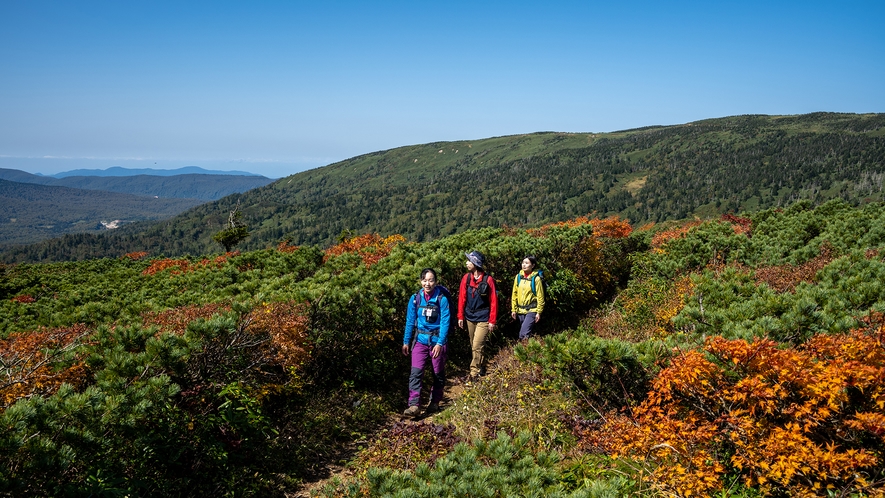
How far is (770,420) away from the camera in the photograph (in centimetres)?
344

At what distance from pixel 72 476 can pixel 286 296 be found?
3.42 metres

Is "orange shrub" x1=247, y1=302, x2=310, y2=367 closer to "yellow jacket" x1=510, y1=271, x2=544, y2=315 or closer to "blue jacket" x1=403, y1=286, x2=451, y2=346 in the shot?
"blue jacket" x1=403, y1=286, x2=451, y2=346

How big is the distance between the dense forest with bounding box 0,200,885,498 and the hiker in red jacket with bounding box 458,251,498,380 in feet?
1.55

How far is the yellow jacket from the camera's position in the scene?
298 inches

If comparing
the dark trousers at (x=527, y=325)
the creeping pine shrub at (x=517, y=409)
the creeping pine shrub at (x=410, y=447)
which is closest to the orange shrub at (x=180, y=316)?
the creeping pine shrub at (x=410, y=447)

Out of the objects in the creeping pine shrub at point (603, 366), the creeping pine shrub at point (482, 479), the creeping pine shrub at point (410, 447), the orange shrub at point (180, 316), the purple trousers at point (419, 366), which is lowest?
the creeping pine shrub at point (410, 447)

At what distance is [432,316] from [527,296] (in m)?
2.10

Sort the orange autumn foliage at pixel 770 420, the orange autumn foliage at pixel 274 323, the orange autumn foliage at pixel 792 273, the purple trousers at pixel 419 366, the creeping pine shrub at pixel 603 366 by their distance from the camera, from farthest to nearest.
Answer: the orange autumn foliage at pixel 792 273
the purple trousers at pixel 419 366
the orange autumn foliage at pixel 274 323
the creeping pine shrub at pixel 603 366
the orange autumn foliage at pixel 770 420

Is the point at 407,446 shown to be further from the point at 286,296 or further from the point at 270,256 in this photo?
the point at 270,256

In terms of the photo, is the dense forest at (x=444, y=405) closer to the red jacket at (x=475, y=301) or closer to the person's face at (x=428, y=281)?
the red jacket at (x=475, y=301)

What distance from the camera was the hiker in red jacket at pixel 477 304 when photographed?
7.07 metres

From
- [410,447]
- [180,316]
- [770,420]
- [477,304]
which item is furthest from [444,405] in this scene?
[770,420]

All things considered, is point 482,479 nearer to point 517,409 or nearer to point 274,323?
point 517,409

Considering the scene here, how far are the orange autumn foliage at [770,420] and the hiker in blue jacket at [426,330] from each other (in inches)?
110
